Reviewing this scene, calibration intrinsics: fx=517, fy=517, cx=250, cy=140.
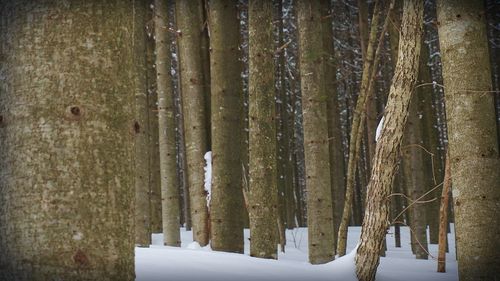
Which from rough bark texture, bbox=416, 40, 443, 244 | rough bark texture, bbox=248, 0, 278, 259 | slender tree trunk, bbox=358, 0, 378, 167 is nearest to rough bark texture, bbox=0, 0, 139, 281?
rough bark texture, bbox=248, 0, 278, 259

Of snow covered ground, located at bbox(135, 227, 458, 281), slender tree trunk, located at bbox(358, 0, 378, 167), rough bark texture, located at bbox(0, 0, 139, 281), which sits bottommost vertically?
snow covered ground, located at bbox(135, 227, 458, 281)

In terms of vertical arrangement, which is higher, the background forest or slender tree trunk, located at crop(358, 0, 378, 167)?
slender tree trunk, located at crop(358, 0, 378, 167)

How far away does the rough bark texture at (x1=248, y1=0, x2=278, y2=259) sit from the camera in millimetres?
5125

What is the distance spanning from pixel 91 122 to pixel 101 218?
0.87ft

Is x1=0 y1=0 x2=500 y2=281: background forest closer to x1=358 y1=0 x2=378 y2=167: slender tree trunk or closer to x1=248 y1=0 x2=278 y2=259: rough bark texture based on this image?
x1=248 y1=0 x2=278 y2=259: rough bark texture

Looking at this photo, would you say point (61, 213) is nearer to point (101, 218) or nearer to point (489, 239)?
point (101, 218)

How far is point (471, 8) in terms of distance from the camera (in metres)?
3.72

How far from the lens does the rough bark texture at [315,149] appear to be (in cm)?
696

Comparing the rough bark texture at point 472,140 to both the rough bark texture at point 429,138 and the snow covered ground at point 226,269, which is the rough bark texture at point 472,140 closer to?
the snow covered ground at point 226,269

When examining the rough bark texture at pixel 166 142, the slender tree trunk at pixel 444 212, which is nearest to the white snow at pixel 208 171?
the rough bark texture at pixel 166 142

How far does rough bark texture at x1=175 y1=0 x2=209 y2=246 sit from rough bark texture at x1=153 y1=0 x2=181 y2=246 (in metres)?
1.27

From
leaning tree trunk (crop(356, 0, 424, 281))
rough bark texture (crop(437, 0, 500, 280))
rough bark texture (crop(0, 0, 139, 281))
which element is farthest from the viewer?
leaning tree trunk (crop(356, 0, 424, 281))

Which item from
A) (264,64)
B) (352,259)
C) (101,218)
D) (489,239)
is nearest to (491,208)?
(489,239)

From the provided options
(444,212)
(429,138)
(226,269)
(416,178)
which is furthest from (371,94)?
(226,269)
